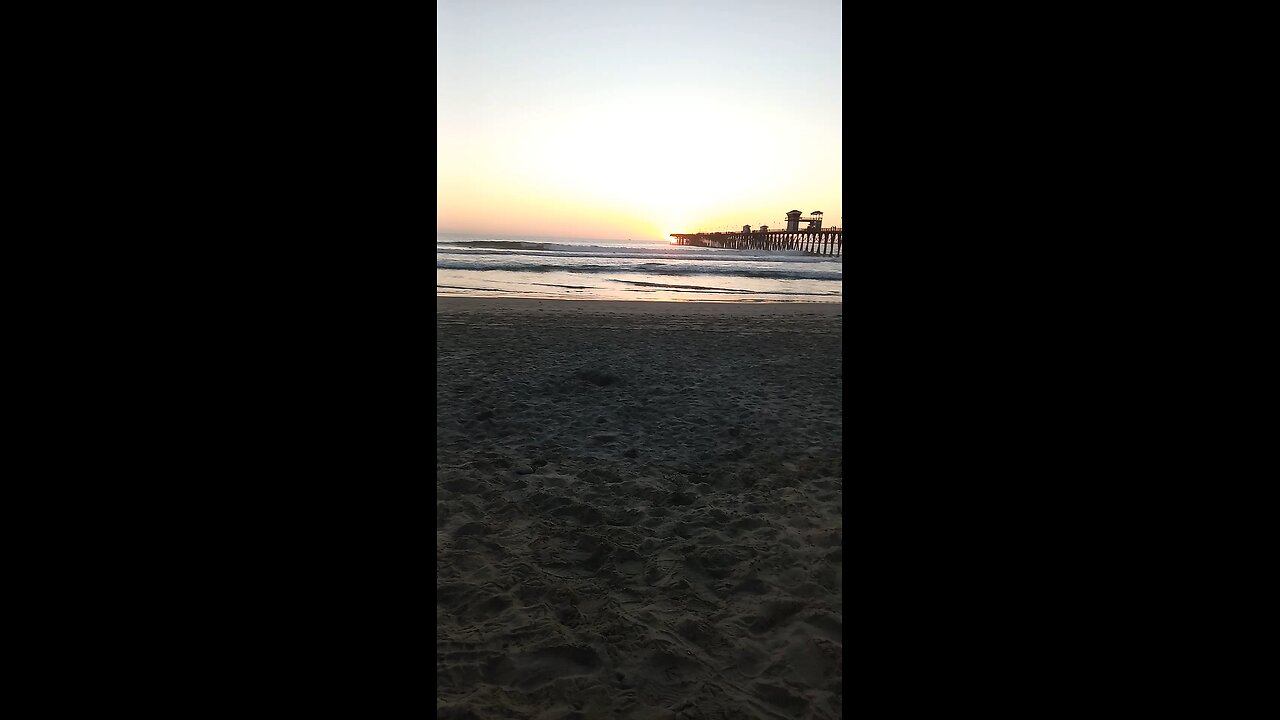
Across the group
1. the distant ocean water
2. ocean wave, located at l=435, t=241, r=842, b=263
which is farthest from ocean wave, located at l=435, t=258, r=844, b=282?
ocean wave, located at l=435, t=241, r=842, b=263

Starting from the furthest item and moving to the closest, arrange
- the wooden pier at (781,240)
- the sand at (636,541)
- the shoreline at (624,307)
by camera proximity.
Result: the wooden pier at (781,240)
the shoreline at (624,307)
the sand at (636,541)

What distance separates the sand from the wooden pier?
33605mm

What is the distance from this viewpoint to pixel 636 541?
13.4ft

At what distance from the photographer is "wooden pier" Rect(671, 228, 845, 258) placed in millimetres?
41938

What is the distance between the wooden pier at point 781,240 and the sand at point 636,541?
110 feet

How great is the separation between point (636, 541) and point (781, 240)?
48396 mm

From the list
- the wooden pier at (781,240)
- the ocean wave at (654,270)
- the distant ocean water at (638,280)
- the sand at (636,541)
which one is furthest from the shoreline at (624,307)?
the wooden pier at (781,240)

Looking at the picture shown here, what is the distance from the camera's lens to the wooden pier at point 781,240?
41938mm

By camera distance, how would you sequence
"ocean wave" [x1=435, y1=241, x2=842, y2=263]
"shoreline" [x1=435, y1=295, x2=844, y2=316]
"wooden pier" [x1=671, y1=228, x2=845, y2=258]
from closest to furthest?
"shoreline" [x1=435, y1=295, x2=844, y2=316] < "ocean wave" [x1=435, y1=241, x2=842, y2=263] < "wooden pier" [x1=671, y1=228, x2=845, y2=258]

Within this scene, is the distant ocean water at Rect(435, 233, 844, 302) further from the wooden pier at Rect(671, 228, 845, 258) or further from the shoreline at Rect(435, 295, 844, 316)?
the wooden pier at Rect(671, 228, 845, 258)

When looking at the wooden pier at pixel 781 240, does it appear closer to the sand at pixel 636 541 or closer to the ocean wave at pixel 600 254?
the ocean wave at pixel 600 254
